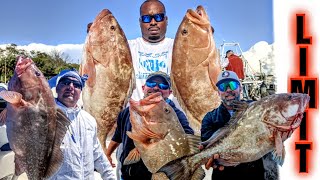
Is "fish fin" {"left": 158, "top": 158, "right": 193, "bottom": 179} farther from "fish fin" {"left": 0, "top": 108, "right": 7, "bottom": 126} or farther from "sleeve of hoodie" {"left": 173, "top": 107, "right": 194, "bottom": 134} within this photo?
"fish fin" {"left": 0, "top": 108, "right": 7, "bottom": 126}

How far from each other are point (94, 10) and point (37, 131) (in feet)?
2.86

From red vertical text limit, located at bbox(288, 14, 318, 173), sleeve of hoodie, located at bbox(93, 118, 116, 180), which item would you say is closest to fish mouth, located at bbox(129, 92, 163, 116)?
sleeve of hoodie, located at bbox(93, 118, 116, 180)

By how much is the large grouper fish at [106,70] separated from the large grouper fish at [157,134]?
0.28 meters

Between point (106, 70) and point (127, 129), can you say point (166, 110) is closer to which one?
point (127, 129)

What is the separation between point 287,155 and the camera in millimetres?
2984

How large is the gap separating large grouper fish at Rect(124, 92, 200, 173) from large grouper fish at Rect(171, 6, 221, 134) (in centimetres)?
20

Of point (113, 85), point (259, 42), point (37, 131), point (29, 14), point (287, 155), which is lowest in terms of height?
point (287, 155)

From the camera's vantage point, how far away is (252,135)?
9.07 ft

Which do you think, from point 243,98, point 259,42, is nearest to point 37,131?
point 243,98

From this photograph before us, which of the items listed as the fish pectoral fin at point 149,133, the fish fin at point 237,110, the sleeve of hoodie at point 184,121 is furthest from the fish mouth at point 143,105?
the fish fin at point 237,110

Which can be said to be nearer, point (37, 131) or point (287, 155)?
point (37, 131)

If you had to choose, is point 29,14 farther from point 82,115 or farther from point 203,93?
point 203,93

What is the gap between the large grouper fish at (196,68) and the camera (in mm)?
3039

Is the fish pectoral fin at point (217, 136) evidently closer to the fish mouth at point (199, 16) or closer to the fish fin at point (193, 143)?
the fish fin at point (193, 143)
